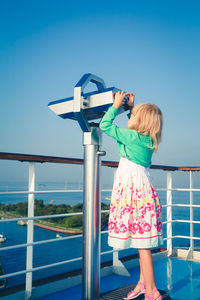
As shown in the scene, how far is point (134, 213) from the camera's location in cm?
124

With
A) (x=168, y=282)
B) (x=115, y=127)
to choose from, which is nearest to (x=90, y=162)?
(x=115, y=127)

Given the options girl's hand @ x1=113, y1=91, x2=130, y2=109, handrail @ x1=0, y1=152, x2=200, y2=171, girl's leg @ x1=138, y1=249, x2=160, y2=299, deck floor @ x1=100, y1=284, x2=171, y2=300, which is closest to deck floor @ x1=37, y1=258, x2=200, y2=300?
deck floor @ x1=100, y1=284, x2=171, y2=300

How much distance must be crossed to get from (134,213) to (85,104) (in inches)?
23.5

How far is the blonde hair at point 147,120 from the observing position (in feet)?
4.10

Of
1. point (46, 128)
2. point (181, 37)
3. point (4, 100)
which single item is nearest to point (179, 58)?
point (181, 37)

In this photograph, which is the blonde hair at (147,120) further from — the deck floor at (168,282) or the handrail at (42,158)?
the deck floor at (168,282)

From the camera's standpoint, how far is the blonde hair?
125 cm

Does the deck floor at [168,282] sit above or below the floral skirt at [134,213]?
Answer: below

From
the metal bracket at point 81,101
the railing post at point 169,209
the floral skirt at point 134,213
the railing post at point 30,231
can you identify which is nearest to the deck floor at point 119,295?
the floral skirt at point 134,213

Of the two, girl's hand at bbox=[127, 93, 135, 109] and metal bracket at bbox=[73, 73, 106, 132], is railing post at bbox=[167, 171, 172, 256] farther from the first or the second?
metal bracket at bbox=[73, 73, 106, 132]

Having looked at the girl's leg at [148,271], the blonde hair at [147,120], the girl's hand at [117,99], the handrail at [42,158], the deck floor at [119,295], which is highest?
the girl's hand at [117,99]

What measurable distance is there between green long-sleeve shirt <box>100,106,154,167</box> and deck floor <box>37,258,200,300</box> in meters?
0.74

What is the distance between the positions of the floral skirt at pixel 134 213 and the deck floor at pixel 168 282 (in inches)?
12.9

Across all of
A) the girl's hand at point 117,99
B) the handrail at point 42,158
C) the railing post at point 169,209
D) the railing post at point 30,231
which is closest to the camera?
the girl's hand at point 117,99
